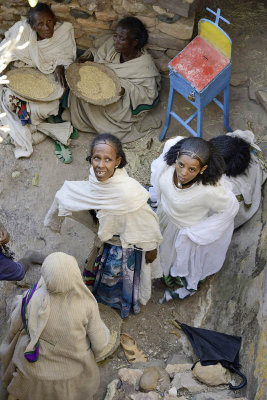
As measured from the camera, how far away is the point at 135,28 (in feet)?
18.1

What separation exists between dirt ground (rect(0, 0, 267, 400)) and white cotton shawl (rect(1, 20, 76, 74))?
827 mm

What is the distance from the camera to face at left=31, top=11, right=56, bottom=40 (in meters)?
5.51

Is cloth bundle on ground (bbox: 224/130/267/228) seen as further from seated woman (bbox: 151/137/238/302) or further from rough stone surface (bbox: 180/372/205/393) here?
rough stone surface (bbox: 180/372/205/393)

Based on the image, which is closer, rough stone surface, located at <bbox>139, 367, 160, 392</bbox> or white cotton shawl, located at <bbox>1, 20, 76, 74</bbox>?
rough stone surface, located at <bbox>139, 367, 160, 392</bbox>

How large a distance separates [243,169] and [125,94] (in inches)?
72.3

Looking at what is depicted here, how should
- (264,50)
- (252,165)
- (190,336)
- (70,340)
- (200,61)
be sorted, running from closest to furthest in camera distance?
1. (70,340)
2. (190,336)
3. (252,165)
4. (200,61)
5. (264,50)

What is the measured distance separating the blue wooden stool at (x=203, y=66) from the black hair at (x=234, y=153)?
0.88 meters

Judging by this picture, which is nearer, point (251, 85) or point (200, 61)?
point (200, 61)

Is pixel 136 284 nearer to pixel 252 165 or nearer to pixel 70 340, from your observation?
pixel 70 340

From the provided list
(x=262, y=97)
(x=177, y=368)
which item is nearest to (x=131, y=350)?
(x=177, y=368)

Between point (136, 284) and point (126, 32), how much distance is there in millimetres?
2728

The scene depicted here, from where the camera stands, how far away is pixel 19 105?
218 inches

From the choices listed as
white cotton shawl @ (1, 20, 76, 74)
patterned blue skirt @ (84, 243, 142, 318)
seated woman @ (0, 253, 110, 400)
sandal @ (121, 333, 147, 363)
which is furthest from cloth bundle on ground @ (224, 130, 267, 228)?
white cotton shawl @ (1, 20, 76, 74)

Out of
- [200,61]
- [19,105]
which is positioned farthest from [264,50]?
[19,105]
